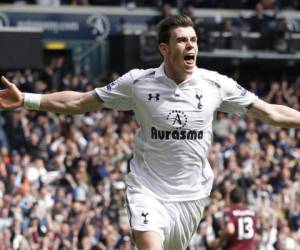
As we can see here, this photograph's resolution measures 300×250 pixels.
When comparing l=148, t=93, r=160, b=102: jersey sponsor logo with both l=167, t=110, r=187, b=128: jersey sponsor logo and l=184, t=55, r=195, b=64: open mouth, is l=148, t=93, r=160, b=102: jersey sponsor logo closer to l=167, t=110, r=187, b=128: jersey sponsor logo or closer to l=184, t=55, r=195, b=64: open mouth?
l=167, t=110, r=187, b=128: jersey sponsor logo

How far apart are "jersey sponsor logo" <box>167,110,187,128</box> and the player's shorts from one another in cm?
59

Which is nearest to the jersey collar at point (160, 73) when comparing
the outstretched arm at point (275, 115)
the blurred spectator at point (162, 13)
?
the outstretched arm at point (275, 115)

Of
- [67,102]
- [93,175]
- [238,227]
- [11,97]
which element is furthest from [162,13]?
[11,97]

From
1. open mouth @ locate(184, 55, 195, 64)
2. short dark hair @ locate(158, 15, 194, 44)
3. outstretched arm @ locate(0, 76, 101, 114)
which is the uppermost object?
short dark hair @ locate(158, 15, 194, 44)

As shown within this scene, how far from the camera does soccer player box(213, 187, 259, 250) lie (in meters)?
14.0

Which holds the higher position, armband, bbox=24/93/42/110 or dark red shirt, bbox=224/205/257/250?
armband, bbox=24/93/42/110

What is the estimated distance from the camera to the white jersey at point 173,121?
8383mm

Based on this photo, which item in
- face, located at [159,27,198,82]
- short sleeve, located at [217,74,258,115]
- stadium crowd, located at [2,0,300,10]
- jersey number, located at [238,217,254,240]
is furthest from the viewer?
stadium crowd, located at [2,0,300,10]

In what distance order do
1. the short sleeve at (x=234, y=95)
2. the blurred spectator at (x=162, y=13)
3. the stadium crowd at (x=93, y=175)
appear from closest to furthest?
the short sleeve at (x=234, y=95) < the stadium crowd at (x=93, y=175) < the blurred spectator at (x=162, y=13)

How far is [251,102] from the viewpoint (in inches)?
335

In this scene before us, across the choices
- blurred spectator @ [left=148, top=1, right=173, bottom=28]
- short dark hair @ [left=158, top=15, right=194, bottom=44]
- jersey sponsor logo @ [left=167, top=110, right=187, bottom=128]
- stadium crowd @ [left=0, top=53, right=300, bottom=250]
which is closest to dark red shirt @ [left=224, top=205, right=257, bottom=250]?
stadium crowd @ [left=0, top=53, right=300, bottom=250]

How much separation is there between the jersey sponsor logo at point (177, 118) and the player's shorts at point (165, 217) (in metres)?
0.59

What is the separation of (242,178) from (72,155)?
340 centimetres

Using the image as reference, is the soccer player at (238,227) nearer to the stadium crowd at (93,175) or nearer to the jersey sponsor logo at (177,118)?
the stadium crowd at (93,175)
